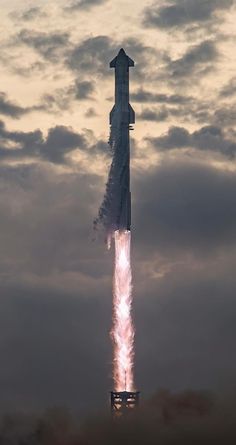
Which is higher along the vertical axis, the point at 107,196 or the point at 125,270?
the point at 107,196

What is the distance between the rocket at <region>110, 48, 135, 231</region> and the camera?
188375 mm

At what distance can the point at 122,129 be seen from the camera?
189 metres

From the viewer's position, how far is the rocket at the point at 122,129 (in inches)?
7416

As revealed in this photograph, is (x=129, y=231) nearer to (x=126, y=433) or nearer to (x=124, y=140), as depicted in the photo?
(x=124, y=140)

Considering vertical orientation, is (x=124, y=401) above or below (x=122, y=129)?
below

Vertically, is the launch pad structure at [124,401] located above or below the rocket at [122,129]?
below

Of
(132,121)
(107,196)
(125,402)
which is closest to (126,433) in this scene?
(125,402)

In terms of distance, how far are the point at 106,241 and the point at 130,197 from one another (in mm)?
8222

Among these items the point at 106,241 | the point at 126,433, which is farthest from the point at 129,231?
the point at 126,433

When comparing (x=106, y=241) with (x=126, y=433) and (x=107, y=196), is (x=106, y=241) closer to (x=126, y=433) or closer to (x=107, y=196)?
(x=107, y=196)

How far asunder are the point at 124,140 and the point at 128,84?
894cm

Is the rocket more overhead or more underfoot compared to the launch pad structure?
more overhead

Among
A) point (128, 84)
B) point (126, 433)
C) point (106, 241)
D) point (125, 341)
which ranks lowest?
point (126, 433)

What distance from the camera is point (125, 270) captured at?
615 ft
